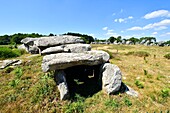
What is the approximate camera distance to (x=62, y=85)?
9477mm

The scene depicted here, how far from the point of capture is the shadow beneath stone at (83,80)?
10.4 meters

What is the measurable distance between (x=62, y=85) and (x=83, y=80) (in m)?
2.67

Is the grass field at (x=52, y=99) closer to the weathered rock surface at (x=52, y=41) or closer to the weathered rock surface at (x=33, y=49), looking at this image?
the weathered rock surface at (x=52, y=41)

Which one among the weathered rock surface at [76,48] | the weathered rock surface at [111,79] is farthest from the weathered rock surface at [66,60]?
the weathered rock surface at [76,48]

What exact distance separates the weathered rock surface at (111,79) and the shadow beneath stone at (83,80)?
79 cm

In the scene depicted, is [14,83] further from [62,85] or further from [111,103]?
[111,103]

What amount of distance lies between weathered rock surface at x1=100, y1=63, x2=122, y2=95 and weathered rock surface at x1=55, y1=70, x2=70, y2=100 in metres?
2.54

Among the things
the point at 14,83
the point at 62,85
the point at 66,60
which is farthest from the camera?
the point at 14,83

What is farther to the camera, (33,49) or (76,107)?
(33,49)

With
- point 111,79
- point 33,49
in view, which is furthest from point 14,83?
point 33,49

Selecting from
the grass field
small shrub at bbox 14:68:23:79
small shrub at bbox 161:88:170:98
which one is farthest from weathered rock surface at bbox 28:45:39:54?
small shrub at bbox 161:88:170:98

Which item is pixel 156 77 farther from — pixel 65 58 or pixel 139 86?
pixel 65 58

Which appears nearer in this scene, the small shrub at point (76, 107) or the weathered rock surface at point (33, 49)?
the small shrub at point (76, 107)

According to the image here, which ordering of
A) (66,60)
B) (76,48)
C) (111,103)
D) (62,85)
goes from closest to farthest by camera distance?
(111,103)
(66,60)
(62,85)
(76,48)
